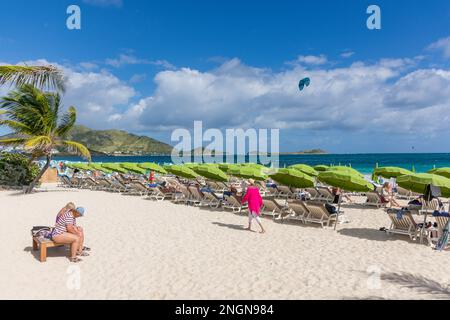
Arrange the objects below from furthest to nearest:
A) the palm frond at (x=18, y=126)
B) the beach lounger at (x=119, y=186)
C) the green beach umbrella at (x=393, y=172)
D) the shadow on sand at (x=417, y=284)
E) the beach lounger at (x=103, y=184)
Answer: the beach lounger at (x=103, y=184) < the beach lounger at (x=119, y=186) < the palm frond at (x=18, y=126) < the green beach umbrella at (x=393, y=172) < the shadow on sand at (x=417, y=284)

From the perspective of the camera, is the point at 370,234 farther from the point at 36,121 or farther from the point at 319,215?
the point at 36,121

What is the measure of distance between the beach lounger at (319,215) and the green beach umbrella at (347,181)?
73cm

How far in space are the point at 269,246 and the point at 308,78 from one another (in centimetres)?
1533

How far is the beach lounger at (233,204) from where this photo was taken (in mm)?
11281

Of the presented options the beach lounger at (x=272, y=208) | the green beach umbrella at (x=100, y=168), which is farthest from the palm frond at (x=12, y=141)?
the beach lounger at (x=272, y=208)

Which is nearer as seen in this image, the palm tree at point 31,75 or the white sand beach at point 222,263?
the white sand beach at point 222,263

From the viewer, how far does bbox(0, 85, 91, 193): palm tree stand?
16.1 m

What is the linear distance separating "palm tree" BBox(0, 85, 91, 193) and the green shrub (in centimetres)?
311

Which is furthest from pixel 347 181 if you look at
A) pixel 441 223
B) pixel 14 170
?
pixel 14 170

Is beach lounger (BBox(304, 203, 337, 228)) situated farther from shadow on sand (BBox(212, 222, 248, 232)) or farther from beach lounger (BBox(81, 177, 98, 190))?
beach lounger (BBox(81, 177, 98, 190))

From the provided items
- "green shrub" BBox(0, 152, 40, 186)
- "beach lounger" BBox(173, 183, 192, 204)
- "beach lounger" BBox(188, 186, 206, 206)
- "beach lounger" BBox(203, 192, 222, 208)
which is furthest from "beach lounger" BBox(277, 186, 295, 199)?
"green shrub" BBox(0, 152, 40, 186)

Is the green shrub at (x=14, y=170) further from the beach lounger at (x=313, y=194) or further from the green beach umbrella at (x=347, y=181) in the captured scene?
the green beach umbrella at (x=347, y=181)
